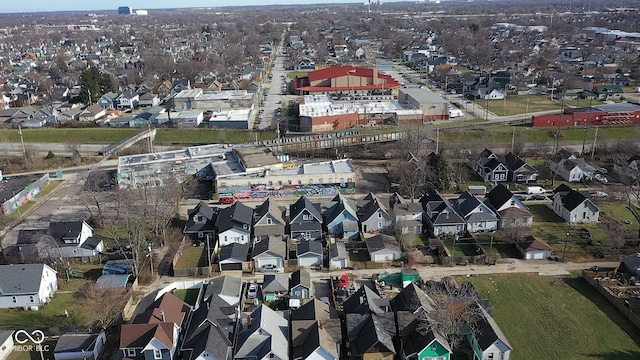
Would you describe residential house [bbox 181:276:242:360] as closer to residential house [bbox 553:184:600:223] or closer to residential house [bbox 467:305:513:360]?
residential house [bbox 467:305:513:360]

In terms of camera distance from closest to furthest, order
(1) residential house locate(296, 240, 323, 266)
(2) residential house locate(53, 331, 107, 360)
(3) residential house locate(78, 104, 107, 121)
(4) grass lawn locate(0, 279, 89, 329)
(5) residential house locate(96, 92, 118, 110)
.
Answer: (2) residential house locate(53, 331, 107, 360) < (4) grass lawn locate(0, 279, 89, 329) < (1) residential house locate(296, 240, 323, 266) < (3) residential house locate(78, 104, 107, 121) < (5) residential house locate(96, 92, 118, 110)

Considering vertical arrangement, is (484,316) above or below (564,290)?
above

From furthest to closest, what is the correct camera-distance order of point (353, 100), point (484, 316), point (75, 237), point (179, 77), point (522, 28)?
point (522, 28)
point (179, 77)
point (353, 100)
point (75, 237)
point (484, 316)

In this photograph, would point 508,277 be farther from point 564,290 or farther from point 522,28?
point 522,28

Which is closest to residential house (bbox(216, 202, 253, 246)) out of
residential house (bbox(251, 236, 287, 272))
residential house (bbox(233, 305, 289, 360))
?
residential house (bbox(251, 236, 287, 272))

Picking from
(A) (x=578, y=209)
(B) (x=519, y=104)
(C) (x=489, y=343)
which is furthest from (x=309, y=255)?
(B) (x=519, y=104)

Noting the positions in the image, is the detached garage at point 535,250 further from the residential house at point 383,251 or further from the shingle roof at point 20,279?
the shingle roof at point 20,279

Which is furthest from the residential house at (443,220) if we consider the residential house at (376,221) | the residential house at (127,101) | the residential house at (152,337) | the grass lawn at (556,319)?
the residential house at (127,101)

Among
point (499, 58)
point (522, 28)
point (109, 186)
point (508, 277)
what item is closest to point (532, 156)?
point (508, 277)
